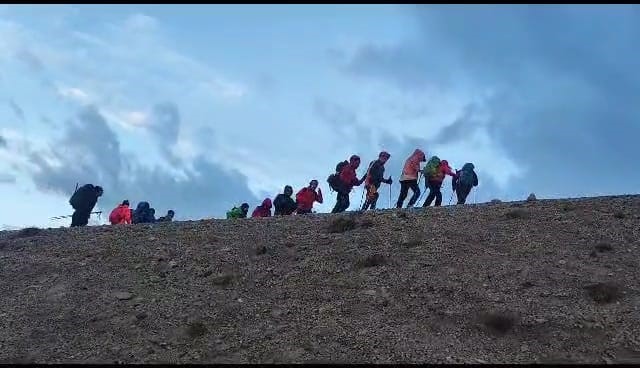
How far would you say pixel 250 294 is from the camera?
1490 cm

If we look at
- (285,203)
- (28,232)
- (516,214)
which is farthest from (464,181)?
(28,232)

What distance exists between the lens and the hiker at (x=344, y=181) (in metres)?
20.6

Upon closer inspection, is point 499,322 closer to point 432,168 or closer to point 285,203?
point 432,168

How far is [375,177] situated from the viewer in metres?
20.7

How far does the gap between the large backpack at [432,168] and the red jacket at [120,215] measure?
9.91 metres

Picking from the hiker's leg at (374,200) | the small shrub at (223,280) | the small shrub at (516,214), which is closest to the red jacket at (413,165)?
the hiker's leg at (374,200)

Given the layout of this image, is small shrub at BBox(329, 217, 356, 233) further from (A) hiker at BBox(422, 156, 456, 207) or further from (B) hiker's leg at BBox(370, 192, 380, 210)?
(A) hiker at BBox(422, 156, 456, 207)

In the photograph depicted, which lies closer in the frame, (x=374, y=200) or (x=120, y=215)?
(x=374, y=200)

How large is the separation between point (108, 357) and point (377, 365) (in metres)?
5.07

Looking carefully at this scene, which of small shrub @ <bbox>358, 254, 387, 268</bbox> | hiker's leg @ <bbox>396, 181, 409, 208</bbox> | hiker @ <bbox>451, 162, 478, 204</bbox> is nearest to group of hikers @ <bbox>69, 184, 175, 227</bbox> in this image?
hiker's leg @ <bbox>396, 181, 409, 208</bbox>

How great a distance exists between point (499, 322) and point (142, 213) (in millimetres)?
15631

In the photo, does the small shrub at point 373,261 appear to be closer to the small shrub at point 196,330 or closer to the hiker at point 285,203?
the small shrub at point 196,330

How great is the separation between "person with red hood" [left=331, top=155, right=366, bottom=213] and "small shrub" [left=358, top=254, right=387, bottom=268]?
17.1 feet

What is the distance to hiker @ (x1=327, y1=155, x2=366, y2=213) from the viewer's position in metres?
20.6
